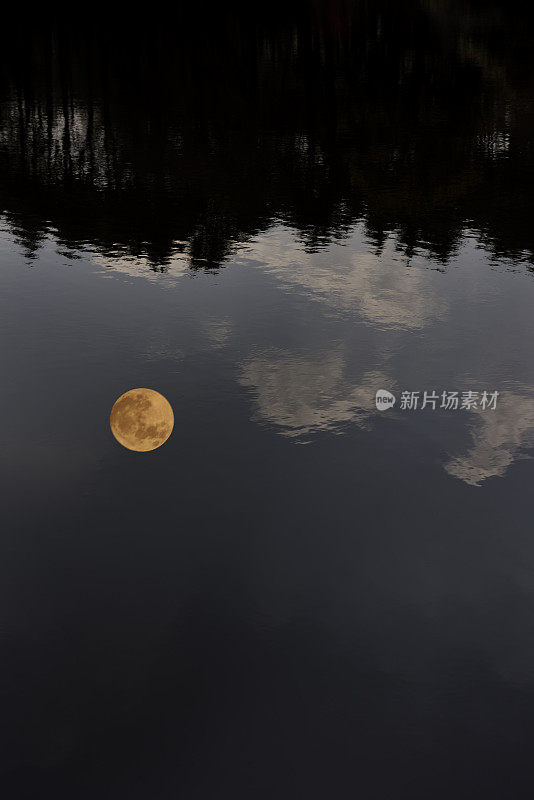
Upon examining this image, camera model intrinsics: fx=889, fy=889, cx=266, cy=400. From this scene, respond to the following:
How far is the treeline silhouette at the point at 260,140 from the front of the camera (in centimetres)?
3706

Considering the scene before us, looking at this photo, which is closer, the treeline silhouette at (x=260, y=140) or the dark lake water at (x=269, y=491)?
the dark lake water at (x=269, y=491)

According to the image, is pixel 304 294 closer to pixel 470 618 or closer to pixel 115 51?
pixel 470 618

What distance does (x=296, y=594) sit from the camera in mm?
15195

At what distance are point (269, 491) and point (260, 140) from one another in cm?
3887

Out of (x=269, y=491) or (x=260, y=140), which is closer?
(x=269, y=491)

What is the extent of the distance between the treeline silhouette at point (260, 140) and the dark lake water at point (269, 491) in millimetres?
365

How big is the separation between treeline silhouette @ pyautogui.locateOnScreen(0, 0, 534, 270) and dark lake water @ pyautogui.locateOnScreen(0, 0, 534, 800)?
1.20 feet

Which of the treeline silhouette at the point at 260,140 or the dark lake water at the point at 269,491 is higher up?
the dark lake water at the point at 269,491

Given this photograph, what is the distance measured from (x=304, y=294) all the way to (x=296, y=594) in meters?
15.2

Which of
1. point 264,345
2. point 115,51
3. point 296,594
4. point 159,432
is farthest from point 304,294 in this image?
point 115,51

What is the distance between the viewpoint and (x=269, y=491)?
17844 mm

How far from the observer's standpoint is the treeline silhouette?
3706cm

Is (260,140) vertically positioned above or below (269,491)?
below

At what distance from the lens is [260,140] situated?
5269 cm
